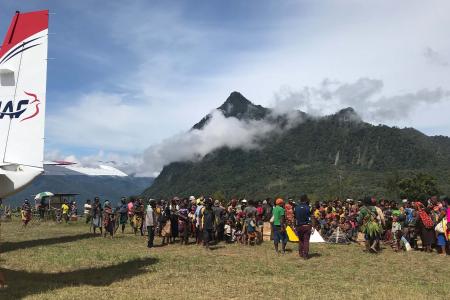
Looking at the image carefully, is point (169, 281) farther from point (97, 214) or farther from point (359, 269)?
point (97, 214)

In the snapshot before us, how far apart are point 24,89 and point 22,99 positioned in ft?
0.76

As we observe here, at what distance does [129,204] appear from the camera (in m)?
21.3

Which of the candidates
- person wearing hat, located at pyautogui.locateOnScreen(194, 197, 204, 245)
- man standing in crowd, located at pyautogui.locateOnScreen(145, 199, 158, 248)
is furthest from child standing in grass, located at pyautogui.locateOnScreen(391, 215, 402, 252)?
man standing in crowd, located at pyautogui.locateOnScreen(145, 199, 158, 248)

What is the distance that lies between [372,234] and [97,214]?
12268 millimetres

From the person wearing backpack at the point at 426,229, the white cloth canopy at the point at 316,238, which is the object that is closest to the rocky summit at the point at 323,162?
the white cloth canopy at the point at 316,238

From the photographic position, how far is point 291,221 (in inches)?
653

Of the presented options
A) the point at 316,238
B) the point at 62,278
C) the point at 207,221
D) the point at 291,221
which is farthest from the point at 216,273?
the point at 316,238

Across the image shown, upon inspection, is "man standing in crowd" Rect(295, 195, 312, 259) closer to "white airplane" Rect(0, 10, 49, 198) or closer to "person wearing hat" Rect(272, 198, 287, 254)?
"person wearing hat" Rect(272, 198, 287, 254)

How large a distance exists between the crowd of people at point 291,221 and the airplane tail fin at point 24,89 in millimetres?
7405


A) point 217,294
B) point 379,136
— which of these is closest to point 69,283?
point 217,294

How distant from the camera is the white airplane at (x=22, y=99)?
9.18 meters

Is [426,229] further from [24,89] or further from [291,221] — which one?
[24,89]

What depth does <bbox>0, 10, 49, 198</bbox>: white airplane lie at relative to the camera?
9.18 m

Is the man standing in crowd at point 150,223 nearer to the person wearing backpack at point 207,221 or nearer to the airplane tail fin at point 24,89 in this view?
the person wearing backpack at point 207,221
